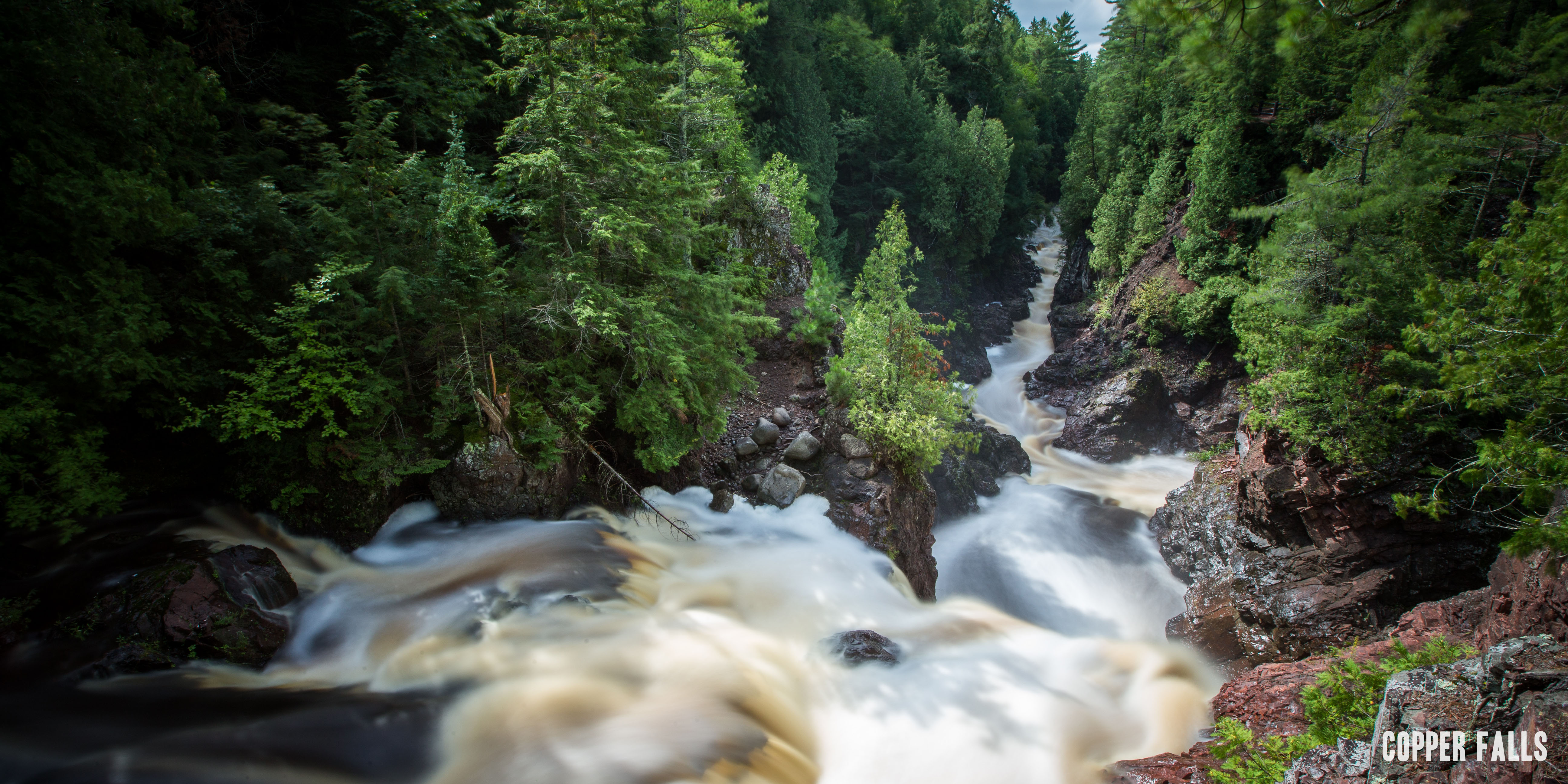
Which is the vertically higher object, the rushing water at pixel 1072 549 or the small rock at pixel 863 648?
the rushing water at pixel 1072 549

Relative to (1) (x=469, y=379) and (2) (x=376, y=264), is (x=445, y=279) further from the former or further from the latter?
(1) (x=469, y=379)

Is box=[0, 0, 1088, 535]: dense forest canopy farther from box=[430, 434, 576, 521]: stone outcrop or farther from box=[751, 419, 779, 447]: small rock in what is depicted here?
box=[751, 419, 779, 447]: small rock

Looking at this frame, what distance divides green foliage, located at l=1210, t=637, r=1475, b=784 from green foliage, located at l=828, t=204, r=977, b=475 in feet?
17.4

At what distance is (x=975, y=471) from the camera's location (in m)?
16.5

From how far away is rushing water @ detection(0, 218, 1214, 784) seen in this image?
4977mm

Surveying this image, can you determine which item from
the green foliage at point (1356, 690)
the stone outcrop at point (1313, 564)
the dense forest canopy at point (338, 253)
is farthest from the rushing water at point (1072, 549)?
the dense forest canopy at point (338, 253)

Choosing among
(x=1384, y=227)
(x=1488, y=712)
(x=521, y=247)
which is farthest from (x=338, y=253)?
(x=1384, y=227)

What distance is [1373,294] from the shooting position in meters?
10.5

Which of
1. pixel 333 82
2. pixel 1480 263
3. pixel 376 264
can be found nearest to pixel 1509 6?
pixel 1480 263

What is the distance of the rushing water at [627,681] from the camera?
4.98m

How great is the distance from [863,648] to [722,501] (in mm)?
3680

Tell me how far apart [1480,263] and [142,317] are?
46.0 feet

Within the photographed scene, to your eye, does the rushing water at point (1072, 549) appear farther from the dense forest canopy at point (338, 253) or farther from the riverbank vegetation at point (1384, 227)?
the dense forest canopy at point (338, 253)

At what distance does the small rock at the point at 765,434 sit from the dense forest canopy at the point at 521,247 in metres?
1.90
